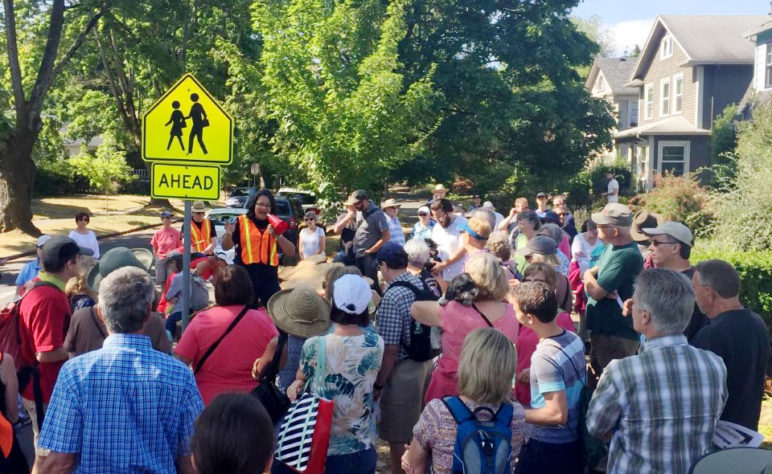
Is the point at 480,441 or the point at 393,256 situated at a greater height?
the point at 393,256

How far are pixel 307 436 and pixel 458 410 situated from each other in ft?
3.10

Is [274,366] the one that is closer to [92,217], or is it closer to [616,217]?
[616,217]

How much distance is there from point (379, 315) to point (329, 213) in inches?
493

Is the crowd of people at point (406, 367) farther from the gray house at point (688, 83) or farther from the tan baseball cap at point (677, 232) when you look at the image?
the gray house at point (688, 83)

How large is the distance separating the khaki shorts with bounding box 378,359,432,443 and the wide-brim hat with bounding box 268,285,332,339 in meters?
0.64

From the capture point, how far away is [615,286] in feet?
20.3

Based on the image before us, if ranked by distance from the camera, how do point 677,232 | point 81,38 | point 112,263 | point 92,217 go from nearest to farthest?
point 112,263 → point 677,232 → point 81,38 → point 92,217

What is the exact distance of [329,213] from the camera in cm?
1744

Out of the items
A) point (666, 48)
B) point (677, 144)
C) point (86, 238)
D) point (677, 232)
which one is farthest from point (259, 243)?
point (666, 48)

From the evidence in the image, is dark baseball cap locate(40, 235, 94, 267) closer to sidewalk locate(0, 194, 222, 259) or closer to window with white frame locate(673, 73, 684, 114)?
sidewalk locate(0, 194, 222, 259)

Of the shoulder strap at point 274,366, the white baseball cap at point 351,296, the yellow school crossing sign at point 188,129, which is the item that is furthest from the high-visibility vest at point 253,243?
the white baseball cap at point 351,296

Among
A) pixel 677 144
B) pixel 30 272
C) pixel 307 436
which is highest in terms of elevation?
pixel 677 144

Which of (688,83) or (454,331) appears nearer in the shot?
(454,331)

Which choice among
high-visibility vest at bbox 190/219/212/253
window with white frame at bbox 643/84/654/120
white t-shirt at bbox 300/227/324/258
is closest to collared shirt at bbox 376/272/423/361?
high-visibility vest at bbox 190/219/212/253
